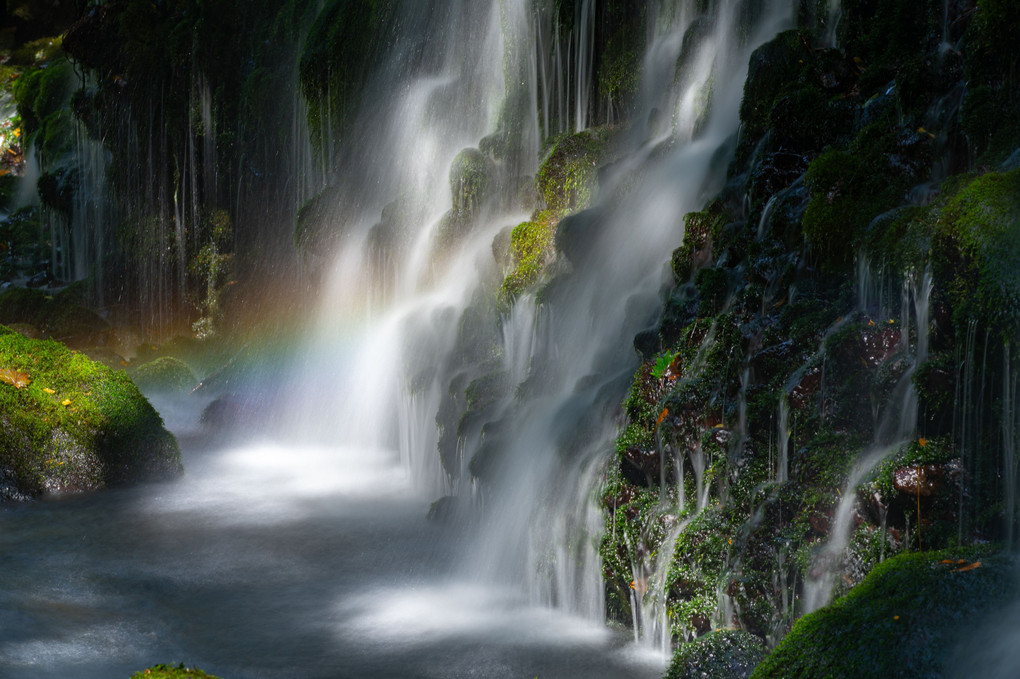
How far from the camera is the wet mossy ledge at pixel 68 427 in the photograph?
10.8 meters

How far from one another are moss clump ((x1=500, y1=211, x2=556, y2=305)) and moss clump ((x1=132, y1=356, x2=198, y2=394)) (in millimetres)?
9999

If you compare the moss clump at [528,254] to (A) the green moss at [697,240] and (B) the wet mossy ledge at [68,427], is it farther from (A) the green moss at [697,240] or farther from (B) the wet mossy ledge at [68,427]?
(B) the wet mossy ledge at [68,427]

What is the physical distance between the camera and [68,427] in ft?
36.2

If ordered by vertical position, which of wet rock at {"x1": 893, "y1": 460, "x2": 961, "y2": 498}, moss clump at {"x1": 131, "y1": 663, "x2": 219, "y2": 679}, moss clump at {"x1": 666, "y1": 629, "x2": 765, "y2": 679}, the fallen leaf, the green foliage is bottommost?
moss clump at {"x1": 666, "y1": 629, "x2": 765, "y2": 679}

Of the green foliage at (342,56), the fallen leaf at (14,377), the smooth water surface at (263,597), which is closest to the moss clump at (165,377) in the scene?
the green foliage at (342,56)

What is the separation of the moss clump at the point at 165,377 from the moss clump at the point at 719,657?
15543 millimetres

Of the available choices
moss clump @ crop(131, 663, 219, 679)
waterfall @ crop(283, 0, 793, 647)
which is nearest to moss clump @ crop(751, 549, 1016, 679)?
waterfall @ crop(283, 0, 793, 647)

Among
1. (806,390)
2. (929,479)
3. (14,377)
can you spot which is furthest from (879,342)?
(14,377)

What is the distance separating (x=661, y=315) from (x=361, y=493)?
4982mm

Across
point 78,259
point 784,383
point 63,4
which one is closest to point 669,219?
point 784,383

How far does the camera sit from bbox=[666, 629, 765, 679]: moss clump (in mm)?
5281

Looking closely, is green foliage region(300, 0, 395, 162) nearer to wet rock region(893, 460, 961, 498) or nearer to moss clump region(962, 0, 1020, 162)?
moss clump region(962, 0, 1020, 162)

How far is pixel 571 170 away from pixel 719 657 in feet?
26.1

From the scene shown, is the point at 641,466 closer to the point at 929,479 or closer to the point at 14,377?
the point at 929,479
